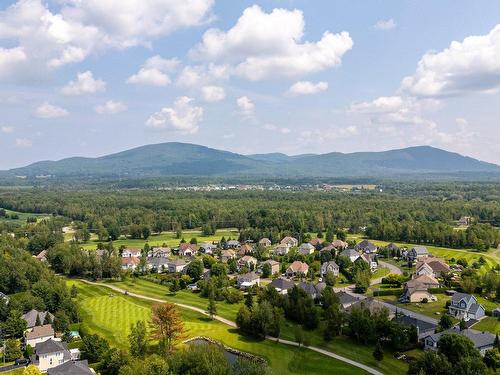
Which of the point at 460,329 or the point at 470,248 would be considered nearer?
the point at 460,329

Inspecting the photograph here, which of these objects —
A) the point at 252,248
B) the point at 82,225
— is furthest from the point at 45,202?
the point at 252,248

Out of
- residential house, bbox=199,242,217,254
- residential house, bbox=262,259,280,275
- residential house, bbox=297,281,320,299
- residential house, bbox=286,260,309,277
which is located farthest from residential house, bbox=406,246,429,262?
residential house, bbox=199,242,217,254

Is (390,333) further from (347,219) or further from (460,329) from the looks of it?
(347,219)

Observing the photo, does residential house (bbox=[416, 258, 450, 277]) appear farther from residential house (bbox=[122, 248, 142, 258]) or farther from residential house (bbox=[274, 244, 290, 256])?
residential house (bbox=[122, 248, 142, 258])

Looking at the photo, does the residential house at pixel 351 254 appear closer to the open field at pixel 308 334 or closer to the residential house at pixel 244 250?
the residential house at pixel 244 250

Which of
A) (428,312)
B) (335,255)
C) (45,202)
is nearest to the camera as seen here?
(428,312)

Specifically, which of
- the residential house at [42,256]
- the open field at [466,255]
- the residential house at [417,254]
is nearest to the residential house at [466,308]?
the open field at [466,255]
